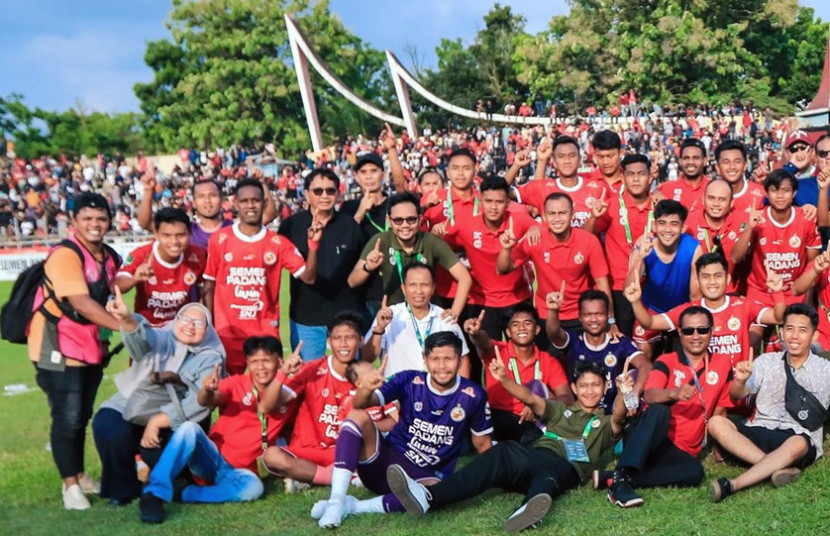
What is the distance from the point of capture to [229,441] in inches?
253

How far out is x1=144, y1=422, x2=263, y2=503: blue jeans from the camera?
5.89 metres

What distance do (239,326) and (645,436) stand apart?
328 cm

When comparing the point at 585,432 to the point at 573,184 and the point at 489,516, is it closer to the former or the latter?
the point at 489,516

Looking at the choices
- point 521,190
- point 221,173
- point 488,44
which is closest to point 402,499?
point 521,190

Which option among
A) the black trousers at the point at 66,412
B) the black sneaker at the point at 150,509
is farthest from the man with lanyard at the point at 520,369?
the black trousers at the point at 66,412

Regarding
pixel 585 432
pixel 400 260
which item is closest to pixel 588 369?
pixel 585 432

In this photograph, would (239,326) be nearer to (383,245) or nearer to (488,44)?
(383,245)

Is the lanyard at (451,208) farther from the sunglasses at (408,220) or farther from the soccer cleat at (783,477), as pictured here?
the soccer cleat at (783,477)

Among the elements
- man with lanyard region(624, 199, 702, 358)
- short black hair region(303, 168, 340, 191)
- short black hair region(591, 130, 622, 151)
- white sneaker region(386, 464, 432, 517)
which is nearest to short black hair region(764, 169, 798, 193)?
man with lanyard region(624, 199, 702, 358)

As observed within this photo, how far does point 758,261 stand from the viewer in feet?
24.3

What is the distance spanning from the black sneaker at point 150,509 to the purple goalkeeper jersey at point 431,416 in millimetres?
1560

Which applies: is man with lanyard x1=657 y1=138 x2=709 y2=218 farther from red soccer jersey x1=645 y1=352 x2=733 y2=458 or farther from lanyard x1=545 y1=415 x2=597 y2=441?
lanyard x1=545 y1=415 x2=597 y2=441

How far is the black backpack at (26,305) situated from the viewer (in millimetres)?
6305

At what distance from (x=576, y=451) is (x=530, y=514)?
940 mm
